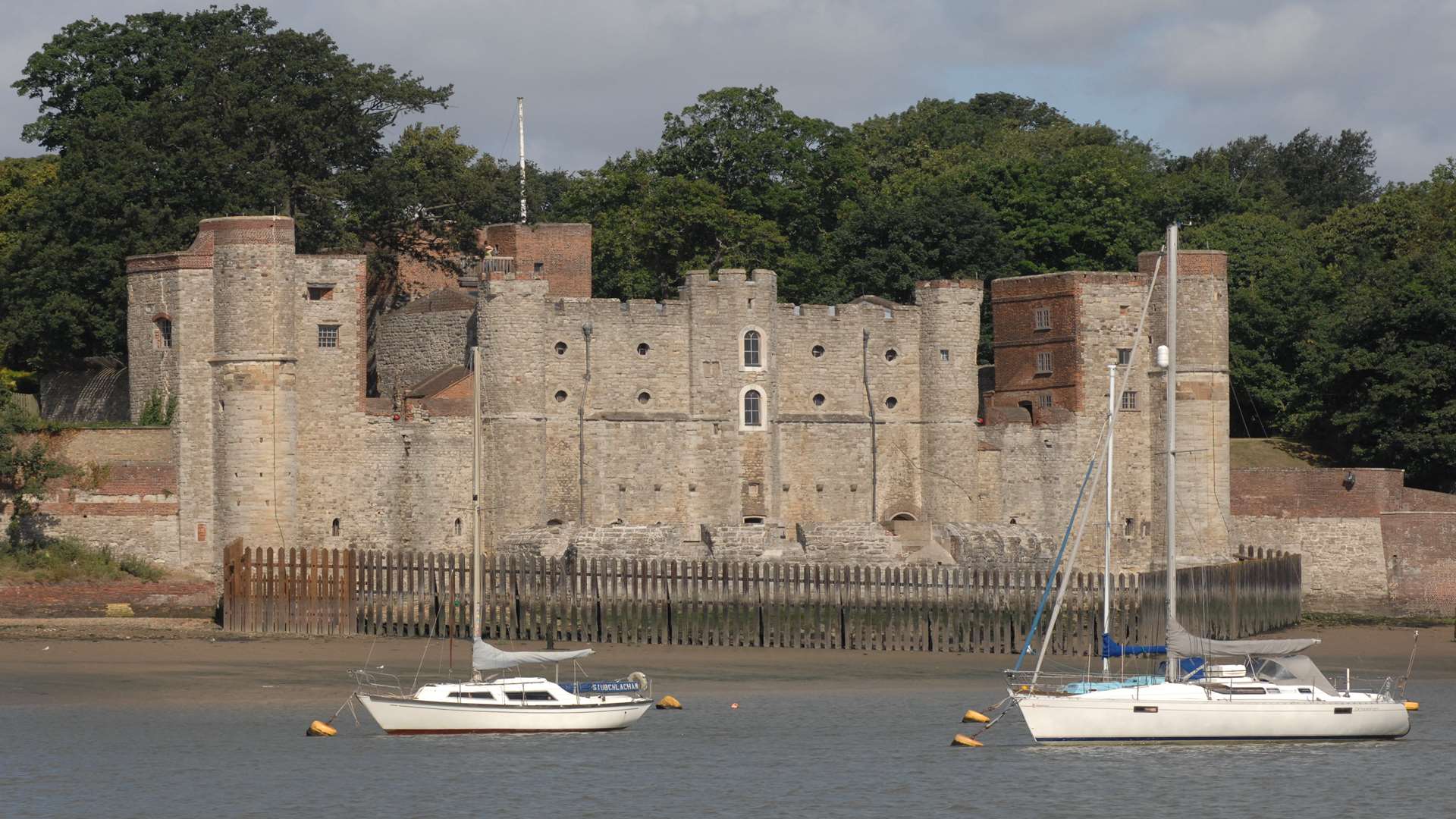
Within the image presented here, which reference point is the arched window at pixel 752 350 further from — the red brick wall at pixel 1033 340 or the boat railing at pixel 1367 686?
the boat railing at pixel 1367 686

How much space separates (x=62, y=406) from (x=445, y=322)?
11038 mm

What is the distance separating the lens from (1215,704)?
39.6m

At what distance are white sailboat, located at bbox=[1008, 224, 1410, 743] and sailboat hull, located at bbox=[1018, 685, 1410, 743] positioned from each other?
13 millimetres

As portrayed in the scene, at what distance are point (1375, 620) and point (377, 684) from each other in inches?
1072

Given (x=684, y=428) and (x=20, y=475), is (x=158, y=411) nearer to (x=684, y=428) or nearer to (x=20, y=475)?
(x=20, y=475)

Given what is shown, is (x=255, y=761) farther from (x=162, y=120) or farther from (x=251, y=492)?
(x=162, y=120)

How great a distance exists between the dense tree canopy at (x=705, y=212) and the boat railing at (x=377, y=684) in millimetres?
20192

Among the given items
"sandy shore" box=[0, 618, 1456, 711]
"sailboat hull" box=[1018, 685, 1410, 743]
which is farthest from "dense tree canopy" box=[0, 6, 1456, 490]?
"sailboat hull" box=[1018, 685, 1410, 743]

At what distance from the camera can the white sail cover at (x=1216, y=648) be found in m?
40.2

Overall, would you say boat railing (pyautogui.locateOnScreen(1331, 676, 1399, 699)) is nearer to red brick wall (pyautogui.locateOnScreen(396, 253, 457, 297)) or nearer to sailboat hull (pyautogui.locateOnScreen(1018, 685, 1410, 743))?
sailboat hull (pyautogui.locateOnScreen(1018, 685, 1410, 743))

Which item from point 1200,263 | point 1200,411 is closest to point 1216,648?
point 1200,411

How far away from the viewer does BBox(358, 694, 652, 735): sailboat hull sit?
132ft

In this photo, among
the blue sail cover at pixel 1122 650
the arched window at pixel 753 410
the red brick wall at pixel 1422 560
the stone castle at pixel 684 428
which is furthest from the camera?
the arched window at pixel 753 410

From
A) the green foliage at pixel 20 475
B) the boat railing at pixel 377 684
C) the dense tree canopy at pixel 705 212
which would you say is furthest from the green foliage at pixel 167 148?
the boat railing at pixel 377 684
